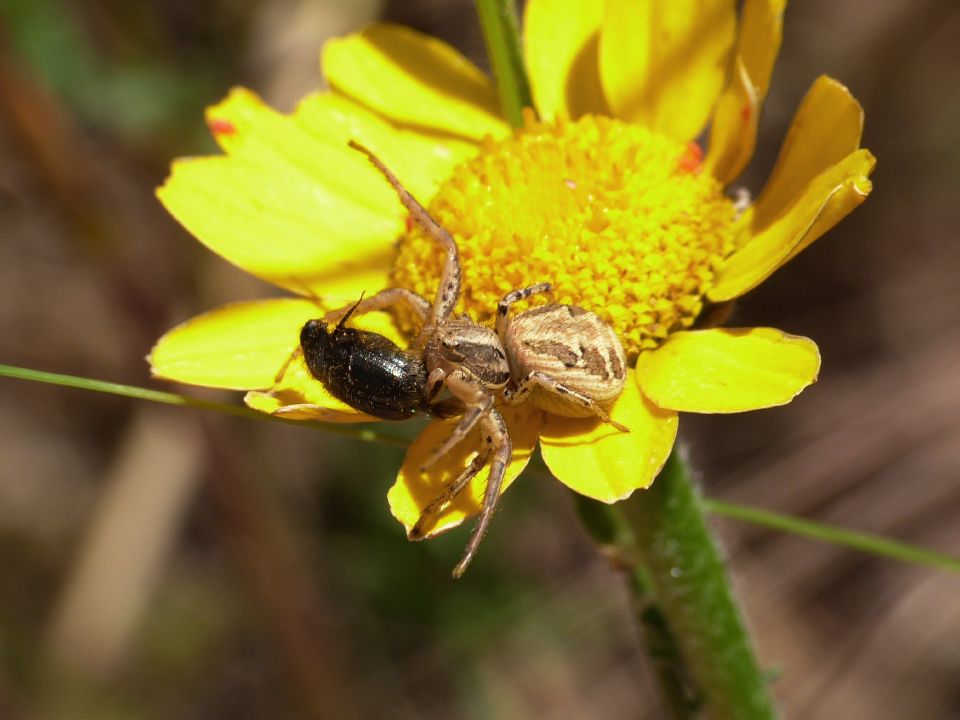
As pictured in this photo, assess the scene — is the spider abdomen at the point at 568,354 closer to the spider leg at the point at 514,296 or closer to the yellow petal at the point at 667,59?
the spider leg at the point at 514,296

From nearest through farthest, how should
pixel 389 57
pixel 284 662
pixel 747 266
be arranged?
pixel 747 266 < pixel 389 57 < pixel 284 662

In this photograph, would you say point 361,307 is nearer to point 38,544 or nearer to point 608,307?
point 608,307

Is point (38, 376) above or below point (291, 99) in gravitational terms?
below

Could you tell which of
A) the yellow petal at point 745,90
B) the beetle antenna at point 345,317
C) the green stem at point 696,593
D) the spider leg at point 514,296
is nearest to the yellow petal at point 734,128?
the yellow petal at point 745,90

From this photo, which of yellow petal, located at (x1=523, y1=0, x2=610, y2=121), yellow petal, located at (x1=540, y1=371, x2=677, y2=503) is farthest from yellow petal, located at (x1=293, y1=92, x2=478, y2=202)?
yellow petal, located at (x1=540, y1=371, x2=677, y2=503)

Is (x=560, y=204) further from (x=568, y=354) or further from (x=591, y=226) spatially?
(x=568, y=354)

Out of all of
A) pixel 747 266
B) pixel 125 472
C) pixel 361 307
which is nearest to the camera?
pixel 747 266

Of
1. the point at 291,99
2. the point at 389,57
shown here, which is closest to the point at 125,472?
the point at 291,99

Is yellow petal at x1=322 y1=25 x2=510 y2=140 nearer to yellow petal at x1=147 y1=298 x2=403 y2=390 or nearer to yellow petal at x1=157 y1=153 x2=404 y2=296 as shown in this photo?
yellow petal at x1=157 y1=153 x2=404 y2=296
